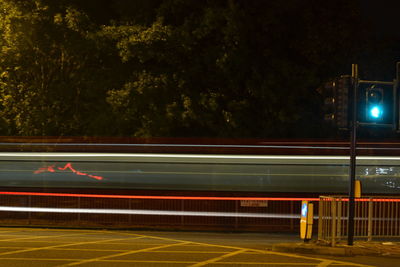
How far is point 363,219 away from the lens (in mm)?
18156

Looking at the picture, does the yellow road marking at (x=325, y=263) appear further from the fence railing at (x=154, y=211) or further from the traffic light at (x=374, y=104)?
the fence railing at (x=154, y=211)

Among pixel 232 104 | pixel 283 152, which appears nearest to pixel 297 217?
pixel 283 152

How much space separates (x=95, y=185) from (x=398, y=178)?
9.71m

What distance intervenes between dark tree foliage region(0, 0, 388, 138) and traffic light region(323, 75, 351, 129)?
Result: 8.28 meters

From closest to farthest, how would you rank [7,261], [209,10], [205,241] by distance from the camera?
1. [7,261]
2. [205,241]
3. [209,10]

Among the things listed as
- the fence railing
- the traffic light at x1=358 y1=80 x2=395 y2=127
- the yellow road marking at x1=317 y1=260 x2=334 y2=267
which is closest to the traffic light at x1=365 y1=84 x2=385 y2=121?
the traffic light at x1=358 y1=80 x2=395 y2=127

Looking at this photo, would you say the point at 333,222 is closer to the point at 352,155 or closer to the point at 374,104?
the point at 352,155

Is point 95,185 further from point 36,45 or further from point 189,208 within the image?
point 36,45

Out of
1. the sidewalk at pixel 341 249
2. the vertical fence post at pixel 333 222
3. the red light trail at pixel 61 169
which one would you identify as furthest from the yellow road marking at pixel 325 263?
the red light trail at pixel 61 169

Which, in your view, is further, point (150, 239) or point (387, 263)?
point (150, 239)

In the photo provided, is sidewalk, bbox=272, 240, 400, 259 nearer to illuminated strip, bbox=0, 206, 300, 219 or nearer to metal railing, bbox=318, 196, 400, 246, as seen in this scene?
metal railing, bbox=318, 196, 400, 246

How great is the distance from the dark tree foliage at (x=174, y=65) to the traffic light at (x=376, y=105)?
8.28 meters

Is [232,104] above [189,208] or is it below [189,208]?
above

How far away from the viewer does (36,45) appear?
24.8 metres
